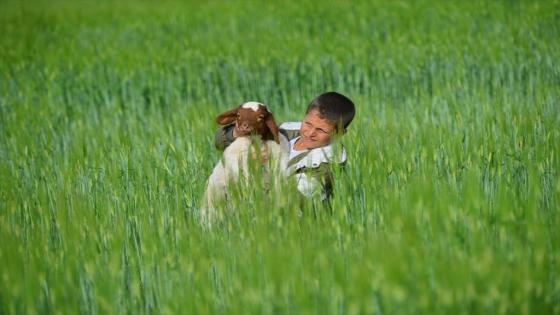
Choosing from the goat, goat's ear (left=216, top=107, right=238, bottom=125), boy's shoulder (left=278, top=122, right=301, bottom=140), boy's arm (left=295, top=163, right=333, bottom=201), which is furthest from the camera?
boy's shoulder (left=278, top=122, right=301, bottom=140)

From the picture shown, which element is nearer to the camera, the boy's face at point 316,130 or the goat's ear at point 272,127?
the goat's ear at point 272,127

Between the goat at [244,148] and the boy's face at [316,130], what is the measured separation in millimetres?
164

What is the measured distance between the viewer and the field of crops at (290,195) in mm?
2406

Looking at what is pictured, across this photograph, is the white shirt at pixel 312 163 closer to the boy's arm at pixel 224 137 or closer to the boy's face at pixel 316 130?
the boy's face at pixel 316 130

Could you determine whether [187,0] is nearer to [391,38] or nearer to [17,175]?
[391,38]

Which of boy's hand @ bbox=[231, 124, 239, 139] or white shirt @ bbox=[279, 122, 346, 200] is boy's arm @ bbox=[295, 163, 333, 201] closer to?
white shirt @ bbox=[279, 122, 346, 200]

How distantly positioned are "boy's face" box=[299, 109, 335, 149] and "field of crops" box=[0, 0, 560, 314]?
16cm

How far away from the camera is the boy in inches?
135

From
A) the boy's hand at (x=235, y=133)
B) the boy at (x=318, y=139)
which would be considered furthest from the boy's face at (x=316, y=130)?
the boy's hand at (x=235, y=133)

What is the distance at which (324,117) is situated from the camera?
3.62 m

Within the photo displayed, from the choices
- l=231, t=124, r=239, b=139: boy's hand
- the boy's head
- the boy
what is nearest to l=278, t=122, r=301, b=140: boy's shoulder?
the boy

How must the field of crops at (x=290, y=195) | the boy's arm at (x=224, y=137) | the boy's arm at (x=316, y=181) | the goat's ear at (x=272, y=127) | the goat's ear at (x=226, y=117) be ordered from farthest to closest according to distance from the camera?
the boy's arm at (x=224, y=137), the goat's ear at (x=226, y=117), the goat's ear at (x=272, y=127), the boy's arm at (x=316, y=181), the field of crops at (x=290, y=195)

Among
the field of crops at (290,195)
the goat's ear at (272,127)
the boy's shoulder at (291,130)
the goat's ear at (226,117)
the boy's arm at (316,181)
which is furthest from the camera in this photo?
the boy's shoulder at (291,130)

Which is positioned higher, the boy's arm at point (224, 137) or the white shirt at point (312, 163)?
the boy's arm at point (224, 137)
